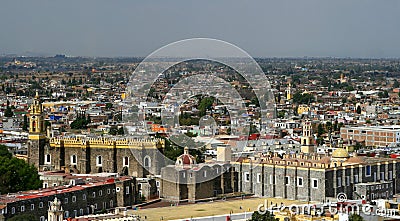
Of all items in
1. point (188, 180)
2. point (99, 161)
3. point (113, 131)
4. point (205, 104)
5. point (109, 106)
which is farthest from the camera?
point (109, 106)

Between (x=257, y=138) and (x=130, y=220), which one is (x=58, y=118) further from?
(x=130, y=220)

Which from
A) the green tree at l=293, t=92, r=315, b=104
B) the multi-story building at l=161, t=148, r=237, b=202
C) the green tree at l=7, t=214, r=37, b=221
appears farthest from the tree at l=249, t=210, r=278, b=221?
the green tree at l=293, t=92, r=315, b=104

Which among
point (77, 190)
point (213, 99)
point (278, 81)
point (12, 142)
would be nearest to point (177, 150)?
point (77, 190)

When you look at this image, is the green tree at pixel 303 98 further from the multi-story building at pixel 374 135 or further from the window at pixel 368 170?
the window at pixel 368 170

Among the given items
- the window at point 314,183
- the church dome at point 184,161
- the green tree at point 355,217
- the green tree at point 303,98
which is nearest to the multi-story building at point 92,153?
the church dome at point 184,161

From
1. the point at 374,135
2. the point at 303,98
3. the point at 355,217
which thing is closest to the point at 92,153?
the point at 355,217

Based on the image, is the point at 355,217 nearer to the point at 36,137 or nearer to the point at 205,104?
the point at 36,137
